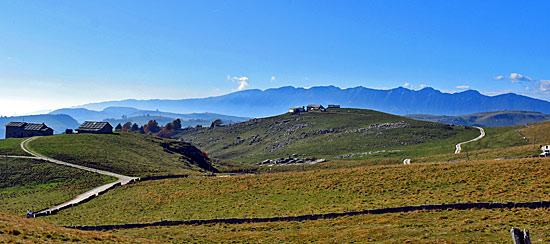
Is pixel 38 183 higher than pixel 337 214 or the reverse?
the reverse

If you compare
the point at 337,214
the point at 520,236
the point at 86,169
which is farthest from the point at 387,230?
the point at 86,169

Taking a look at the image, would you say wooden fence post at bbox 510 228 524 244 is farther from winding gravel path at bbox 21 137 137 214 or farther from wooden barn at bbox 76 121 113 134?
wooden barn at bbox 76 121 113 134

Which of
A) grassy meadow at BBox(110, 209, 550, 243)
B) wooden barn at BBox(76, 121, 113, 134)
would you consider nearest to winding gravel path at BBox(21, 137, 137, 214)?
grassy meadow at BBox(110, 209, 550, 243)

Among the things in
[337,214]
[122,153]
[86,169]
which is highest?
[122,153]

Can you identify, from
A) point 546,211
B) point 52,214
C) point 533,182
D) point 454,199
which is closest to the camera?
point 546,211

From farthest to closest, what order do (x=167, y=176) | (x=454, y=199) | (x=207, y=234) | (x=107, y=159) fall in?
(x=107, y=159), (x=167, y=176), (x=454, y=199), (x=207, y=234)

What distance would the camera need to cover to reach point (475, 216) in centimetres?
3391

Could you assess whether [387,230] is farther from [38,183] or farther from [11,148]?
[11,148]

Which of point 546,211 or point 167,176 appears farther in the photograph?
point 167,176

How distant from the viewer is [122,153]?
332ft

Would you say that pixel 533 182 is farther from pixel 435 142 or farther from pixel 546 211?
pixel 435 142

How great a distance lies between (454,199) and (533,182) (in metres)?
11.1

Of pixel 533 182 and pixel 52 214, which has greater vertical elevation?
pixel 533 182

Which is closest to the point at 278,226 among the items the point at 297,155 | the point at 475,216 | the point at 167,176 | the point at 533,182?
A: the point at 475,216
